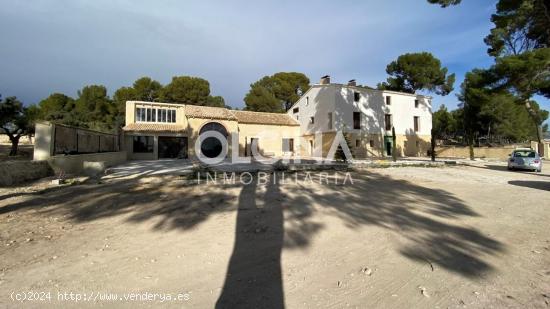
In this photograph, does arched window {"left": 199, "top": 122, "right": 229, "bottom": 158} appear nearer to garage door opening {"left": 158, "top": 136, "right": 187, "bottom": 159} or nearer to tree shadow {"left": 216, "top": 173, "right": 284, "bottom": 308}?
garage door opening {"left": 158, "top": 136, "right": 187, "bottom": 159}

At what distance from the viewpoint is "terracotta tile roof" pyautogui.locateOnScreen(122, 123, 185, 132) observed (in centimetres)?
2321

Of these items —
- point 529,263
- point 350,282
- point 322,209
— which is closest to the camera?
point 350,282

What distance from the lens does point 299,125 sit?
102ft

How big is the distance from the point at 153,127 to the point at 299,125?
15348 millimetres

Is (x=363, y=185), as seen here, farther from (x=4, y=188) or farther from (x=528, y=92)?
(x=528, y=92)

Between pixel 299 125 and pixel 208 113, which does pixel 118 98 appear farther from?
pixel 299 125

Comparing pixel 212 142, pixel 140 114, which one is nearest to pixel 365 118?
pixel 212 142

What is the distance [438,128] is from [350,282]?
2144 inches

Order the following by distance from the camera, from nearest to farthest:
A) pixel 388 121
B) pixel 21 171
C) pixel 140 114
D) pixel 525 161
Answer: pixel 21 171 < pixel 525 161 < pixel 140 114 < pixel 388 121

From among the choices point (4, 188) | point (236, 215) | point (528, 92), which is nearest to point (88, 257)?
point (236, 215)

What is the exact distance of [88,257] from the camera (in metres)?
3.88

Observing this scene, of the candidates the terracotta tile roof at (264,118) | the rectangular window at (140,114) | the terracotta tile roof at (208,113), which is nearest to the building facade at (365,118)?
the terracotta tile roof at (264,118)

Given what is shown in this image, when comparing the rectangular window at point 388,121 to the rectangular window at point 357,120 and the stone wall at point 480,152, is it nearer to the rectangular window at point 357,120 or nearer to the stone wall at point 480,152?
the rectangular window at point 357,120

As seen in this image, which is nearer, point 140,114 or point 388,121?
point 140,114
